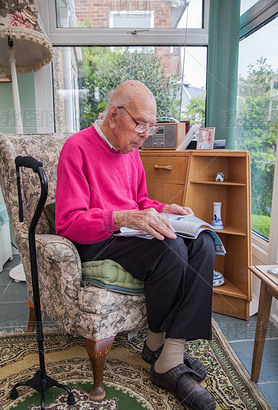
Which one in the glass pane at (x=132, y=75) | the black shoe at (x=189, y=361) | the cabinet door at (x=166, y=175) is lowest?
the black shoe at (x=189, y=361)

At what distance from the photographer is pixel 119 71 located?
265 cm

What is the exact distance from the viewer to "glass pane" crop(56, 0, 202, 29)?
2.53 meters

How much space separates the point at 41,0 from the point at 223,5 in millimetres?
1284

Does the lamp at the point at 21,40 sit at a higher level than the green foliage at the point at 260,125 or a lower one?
higher

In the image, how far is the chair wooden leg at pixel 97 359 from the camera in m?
1.23

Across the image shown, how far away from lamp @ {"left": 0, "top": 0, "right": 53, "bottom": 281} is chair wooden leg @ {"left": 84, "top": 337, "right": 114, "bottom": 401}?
1.24 meters

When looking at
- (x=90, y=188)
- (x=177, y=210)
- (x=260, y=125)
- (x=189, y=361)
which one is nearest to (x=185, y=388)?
(x=189, y=361)

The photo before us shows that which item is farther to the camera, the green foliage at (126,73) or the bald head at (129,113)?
the green foliage at (126,73)

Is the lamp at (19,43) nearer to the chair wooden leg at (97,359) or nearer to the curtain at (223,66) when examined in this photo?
the curtain at (223,66)

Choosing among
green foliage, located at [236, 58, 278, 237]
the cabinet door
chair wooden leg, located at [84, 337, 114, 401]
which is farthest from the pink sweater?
green foliage, located at [236, 58, 278, 237]

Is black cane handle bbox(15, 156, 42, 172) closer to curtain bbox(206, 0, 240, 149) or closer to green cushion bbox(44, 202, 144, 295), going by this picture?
green cushion bbox(44, 202, 144, 295)

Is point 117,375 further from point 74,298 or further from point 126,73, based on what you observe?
point 126,73

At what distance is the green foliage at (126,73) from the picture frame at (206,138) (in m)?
0.73

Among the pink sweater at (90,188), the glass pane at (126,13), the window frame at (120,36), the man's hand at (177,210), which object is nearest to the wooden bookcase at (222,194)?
the man's hand at (177,210)
